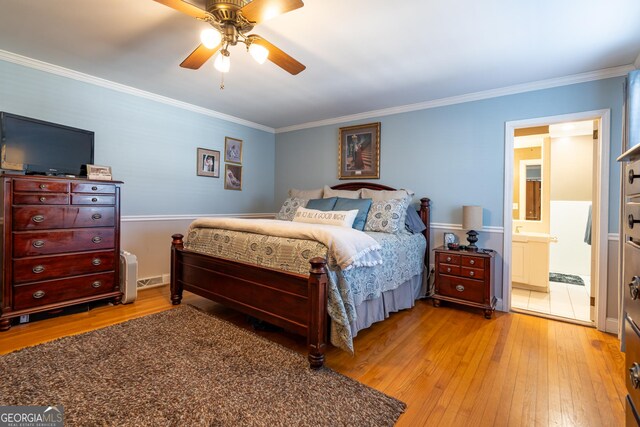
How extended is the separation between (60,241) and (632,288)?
12.3ft

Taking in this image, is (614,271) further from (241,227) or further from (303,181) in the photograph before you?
(303,181)

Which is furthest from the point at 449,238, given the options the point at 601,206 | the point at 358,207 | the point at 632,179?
the point at 632,179

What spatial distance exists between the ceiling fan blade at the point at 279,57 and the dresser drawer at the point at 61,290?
260 cm

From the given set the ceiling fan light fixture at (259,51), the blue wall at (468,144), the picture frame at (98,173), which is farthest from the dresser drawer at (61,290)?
the blue wall at (468,144)

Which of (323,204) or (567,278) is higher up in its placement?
(323,204)

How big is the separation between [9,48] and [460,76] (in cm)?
402

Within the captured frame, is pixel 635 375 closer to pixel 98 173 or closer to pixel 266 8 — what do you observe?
pixel 266 8

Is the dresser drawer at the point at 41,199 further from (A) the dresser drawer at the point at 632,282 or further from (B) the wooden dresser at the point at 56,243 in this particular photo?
(A) the dresser drawer at the point at 632,282

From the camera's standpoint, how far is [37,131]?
2674mm

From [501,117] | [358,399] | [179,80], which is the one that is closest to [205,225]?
[179,80]

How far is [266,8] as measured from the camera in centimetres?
165

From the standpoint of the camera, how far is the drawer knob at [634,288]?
3.02ft

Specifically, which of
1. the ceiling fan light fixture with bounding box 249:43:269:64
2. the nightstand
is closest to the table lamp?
the nightstand

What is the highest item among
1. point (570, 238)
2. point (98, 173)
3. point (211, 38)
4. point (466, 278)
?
point (211, 38)
